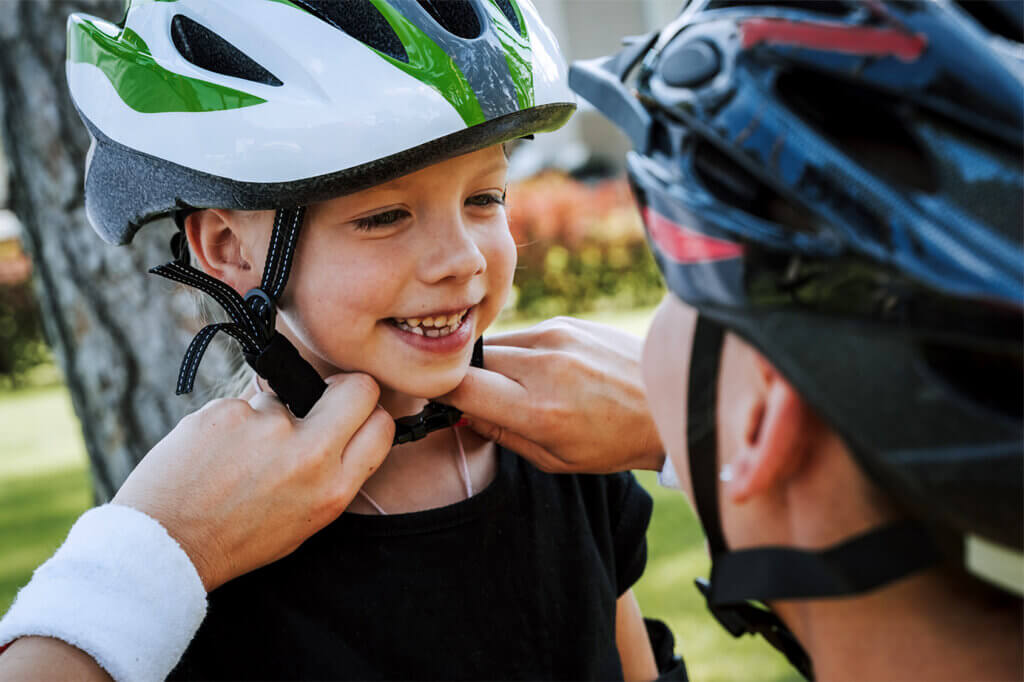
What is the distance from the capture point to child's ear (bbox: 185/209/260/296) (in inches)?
86.9

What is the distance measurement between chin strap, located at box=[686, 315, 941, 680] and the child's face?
81 cm

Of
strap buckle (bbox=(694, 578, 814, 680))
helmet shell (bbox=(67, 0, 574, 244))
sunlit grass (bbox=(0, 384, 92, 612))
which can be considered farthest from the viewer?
sunlit grass (bbox=(0, 384, 92, 612))

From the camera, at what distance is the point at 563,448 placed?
220cm

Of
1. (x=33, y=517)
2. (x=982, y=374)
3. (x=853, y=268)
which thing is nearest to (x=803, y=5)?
(x=853, y=268)

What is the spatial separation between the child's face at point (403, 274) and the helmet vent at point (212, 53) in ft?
0.96

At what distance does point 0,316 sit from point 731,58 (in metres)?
14.2

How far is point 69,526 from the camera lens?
277 inches

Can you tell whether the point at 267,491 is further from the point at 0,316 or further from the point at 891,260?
the point at 0,316

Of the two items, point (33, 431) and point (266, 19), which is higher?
point (266, 19)

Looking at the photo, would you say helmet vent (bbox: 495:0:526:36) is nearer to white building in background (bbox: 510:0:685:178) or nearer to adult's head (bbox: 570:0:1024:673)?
adult's head (bbox: 570:0:1024:673)

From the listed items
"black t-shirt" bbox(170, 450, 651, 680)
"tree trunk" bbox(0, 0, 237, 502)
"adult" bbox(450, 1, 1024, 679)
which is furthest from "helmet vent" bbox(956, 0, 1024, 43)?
"tree trunk" bbox(0, 0, 237, 502)

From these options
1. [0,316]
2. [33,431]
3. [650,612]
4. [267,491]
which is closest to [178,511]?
[267,491]

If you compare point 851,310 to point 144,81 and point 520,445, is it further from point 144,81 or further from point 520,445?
point 144,81

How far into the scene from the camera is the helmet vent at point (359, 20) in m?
2.02
